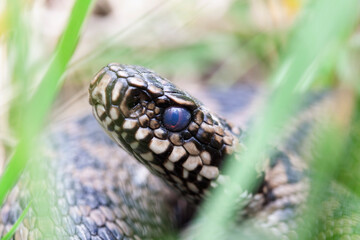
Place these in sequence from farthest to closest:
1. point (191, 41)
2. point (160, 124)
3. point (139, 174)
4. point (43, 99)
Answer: point (191, 41) < point (139, 174) < point (160, 124) < point (43, 99)

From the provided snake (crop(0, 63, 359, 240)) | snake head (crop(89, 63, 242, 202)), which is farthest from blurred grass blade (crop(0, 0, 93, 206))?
snake head (crop(89, 63, 242, 202))

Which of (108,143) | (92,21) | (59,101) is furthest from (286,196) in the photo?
(92,21)

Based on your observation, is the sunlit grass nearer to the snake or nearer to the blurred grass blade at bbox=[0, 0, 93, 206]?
the blurred grass blade at bbox=[0, 0, 93, 206]

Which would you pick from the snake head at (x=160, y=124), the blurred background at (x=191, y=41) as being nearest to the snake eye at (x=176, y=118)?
the snake head at (x=160, y=124)

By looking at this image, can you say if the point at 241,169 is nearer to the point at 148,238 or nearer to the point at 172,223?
the point at 148,238

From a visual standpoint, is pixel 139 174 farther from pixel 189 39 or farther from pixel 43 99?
pixel 189 39

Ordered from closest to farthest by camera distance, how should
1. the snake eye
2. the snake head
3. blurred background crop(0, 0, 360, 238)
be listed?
the snake head → the snake eye → blurred background crop(0, 0, 360, 238)

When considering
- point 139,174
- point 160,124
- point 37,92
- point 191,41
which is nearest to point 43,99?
point 37,92
